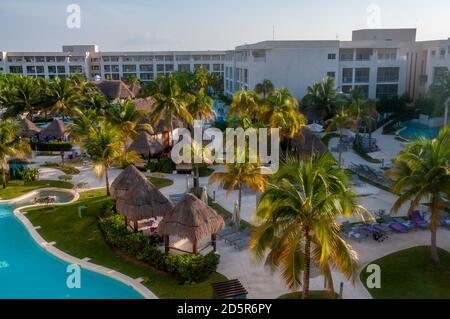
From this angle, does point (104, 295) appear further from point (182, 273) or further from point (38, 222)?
point (38, 222)

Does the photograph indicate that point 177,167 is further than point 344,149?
No

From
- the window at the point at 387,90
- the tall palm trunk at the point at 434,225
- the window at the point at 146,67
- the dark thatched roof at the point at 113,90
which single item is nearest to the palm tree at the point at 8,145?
the tall palm trunk at the point at 434,225

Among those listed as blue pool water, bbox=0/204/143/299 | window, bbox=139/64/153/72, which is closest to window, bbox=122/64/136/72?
window, bbox=139/64/153/72

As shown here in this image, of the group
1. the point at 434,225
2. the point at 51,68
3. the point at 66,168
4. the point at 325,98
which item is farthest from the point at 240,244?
the point at 51,68

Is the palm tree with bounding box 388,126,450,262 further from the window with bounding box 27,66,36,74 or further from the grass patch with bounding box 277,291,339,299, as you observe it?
the window with bounding box 27,66,36,74

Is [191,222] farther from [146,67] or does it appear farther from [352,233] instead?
[146,67]
